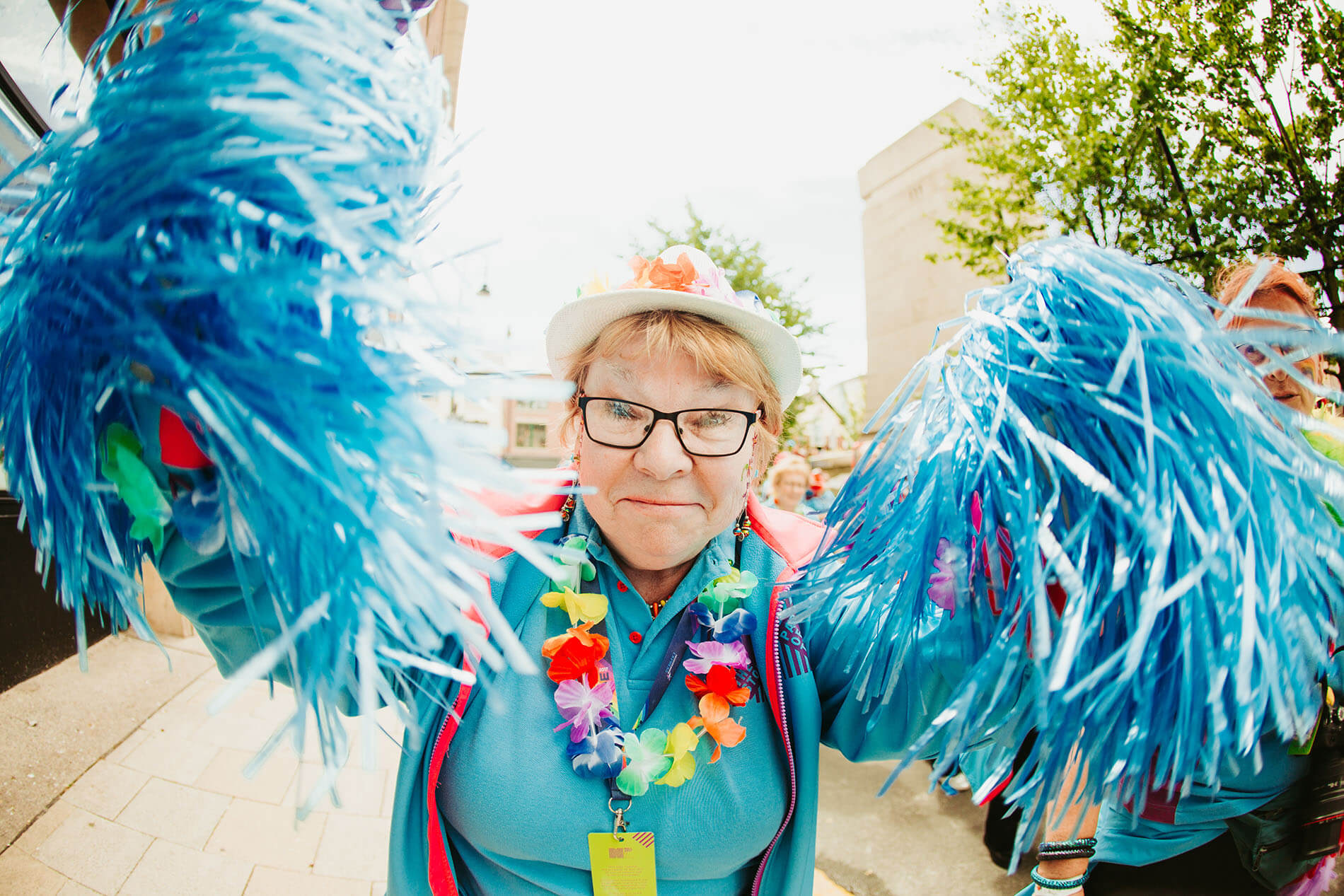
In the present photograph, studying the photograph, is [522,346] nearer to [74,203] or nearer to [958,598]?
[74,203]

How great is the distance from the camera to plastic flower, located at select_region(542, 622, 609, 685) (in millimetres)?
1437

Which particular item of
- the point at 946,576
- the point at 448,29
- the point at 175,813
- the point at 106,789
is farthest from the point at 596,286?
the point at 448,29

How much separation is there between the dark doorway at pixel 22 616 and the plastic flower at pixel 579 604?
10.8ft

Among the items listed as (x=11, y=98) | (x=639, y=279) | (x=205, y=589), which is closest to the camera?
(x=205, y=589)

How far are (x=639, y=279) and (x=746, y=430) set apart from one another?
1.48ft

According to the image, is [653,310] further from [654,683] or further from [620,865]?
[620,865]

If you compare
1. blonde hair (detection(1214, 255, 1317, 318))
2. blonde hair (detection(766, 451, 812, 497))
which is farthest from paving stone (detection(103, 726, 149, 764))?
blonde hair (detection(1214, 255, 1317, 318))

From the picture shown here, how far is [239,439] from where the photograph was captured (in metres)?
0.70

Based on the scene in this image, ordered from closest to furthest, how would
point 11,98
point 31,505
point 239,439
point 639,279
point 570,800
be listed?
1. point 239,439
2. point 31,505
3. point 570,800
4. point 639,279
5. point 11,98

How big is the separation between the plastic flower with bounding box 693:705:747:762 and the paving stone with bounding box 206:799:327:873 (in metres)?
2.69

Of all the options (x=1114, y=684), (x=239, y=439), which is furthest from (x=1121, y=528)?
(x=239, y=439)

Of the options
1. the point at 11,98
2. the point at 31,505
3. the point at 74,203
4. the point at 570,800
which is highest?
the point at 11,98

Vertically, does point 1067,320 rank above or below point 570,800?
above

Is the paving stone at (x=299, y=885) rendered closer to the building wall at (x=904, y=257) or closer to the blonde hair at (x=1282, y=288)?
the blonde hair at (x=1282, y=288)
